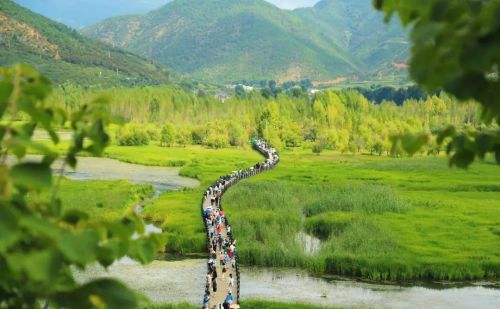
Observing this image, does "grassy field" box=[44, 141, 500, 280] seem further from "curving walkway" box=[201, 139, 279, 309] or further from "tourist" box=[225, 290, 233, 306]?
"tourist" box=[225, 290, 233, 306]

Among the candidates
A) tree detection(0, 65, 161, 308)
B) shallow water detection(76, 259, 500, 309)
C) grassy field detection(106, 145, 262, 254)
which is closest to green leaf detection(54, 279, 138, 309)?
tree detection(0, 65, 161, 308)

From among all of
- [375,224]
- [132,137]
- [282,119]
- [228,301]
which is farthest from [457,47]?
[282,119]

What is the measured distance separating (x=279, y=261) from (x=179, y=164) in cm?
6055

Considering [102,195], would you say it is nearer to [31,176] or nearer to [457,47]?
[31,176]

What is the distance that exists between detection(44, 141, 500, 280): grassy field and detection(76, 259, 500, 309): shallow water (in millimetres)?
2021

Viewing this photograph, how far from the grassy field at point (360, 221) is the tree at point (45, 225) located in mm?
33131

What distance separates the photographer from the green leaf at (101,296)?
3482 millimetres

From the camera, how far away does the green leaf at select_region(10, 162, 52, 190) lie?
3330mm

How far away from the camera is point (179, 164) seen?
102 meters

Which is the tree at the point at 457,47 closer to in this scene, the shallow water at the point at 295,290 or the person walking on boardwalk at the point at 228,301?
the person walking on boardwalk at the point at 228,301

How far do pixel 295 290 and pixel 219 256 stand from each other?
20.6 ft

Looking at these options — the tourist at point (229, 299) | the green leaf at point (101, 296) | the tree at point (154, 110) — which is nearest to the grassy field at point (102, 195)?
the tourist at point (229, 299)

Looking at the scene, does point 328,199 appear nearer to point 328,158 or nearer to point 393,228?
point 393,228

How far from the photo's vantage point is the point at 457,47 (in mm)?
3105
